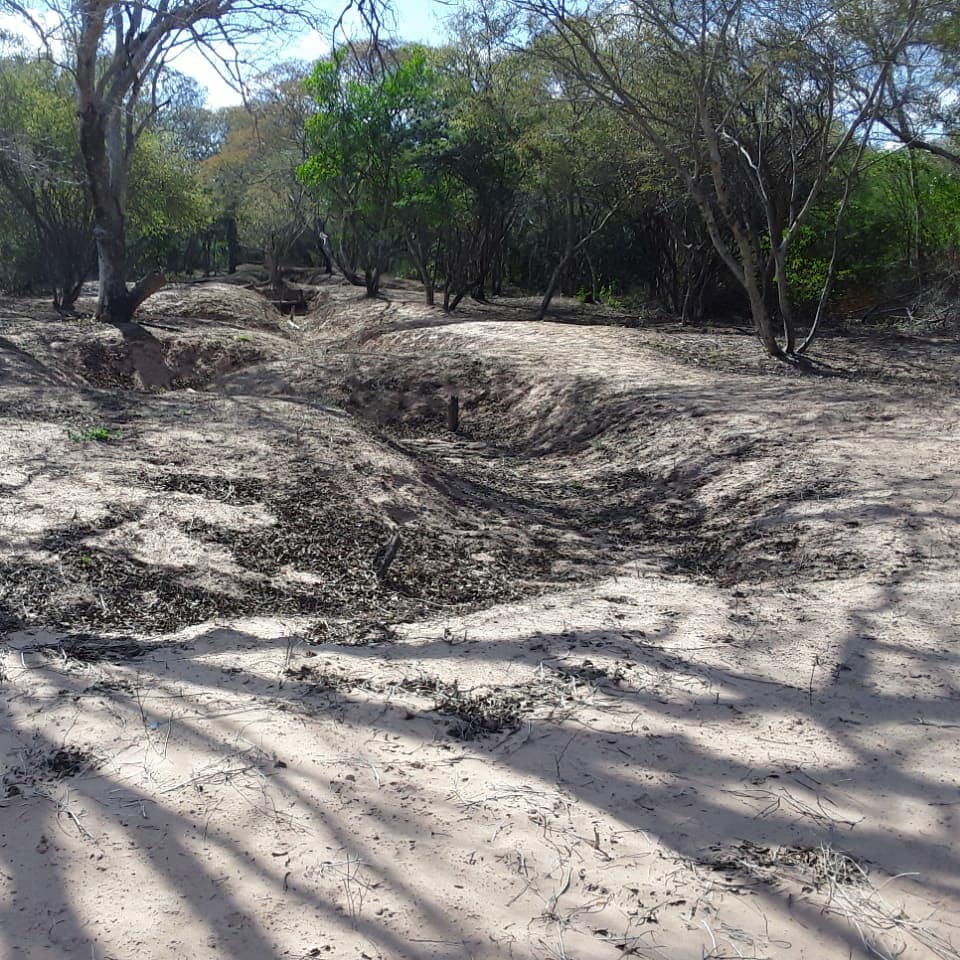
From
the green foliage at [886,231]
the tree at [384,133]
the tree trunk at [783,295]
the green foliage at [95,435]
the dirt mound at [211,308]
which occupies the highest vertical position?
the tree at [384,133]

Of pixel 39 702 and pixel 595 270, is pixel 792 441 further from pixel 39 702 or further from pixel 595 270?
pixel 595 270

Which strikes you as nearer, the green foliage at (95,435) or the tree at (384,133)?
the green foliage at (95,435)

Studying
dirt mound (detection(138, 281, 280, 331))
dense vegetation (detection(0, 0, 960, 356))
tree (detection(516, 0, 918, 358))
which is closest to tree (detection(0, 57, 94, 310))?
dense vegetation (detection(0, 0, 960, 356))

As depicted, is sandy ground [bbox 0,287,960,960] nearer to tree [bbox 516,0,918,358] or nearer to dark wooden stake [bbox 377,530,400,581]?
dark wooden stake [bbox 377,530,400,581]

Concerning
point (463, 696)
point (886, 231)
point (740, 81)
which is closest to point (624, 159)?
point (740, 81)

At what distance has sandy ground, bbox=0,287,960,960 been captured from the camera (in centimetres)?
197

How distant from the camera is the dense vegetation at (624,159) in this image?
9680 mm

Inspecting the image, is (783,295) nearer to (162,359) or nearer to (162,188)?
(162,359)

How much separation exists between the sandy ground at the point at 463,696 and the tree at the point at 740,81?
415 cm

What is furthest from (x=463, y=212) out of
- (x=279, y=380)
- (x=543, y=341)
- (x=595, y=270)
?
(x=279, y=380)

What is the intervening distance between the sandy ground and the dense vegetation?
397 cm

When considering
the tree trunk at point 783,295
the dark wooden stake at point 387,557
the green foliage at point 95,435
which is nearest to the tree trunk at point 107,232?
the green foliage at point 95,435

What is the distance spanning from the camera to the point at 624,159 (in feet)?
42.7

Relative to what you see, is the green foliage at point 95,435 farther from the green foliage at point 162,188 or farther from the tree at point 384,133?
the green foliage at point 162,188
